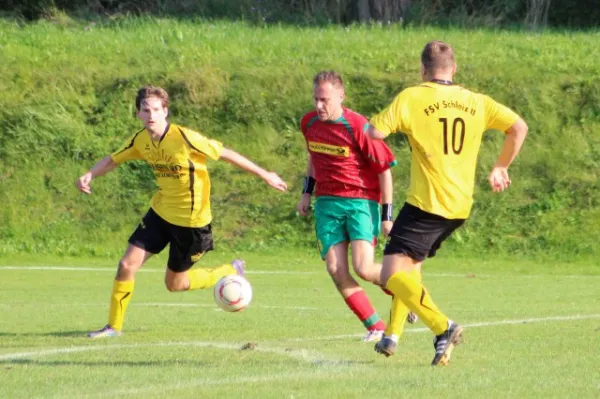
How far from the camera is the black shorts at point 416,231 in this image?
25.2 feet

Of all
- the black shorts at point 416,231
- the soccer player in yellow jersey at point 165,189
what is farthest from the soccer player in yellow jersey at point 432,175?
the soccer player in yellow jersey at point 165,189

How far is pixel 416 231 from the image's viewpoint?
770 cm

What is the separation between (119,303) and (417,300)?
3.10m

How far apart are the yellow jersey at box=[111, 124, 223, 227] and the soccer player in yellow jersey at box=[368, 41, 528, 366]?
221cm

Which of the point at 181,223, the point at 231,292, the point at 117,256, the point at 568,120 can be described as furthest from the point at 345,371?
the point at 568,120

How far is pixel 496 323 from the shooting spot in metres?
10.3

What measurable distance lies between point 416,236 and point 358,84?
54.1ft

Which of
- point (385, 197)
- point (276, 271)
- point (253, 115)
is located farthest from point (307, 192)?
point (253, 115)

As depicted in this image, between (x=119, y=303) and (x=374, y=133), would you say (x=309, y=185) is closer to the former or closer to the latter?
(x=119, y=303)

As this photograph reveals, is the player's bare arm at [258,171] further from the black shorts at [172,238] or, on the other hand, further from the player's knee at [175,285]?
the player's knee at [175,285]

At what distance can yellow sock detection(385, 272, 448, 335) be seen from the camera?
25.1 ft

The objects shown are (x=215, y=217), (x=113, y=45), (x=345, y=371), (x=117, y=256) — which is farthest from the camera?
(x=113, y=45)

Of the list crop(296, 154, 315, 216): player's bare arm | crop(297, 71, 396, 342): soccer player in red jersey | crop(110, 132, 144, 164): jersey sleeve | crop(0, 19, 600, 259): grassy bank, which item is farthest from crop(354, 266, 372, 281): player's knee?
crop(0, 19, 600, 259): grassy bank

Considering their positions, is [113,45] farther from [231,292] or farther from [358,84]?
[231,292]
